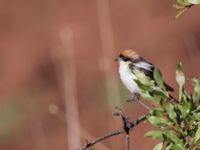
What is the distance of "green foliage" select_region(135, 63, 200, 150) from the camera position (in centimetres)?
196

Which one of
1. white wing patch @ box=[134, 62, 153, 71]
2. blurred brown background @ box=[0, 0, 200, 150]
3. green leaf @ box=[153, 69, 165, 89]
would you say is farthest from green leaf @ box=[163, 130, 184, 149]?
blurred brown background @ box=[0, 0, 200, 150]

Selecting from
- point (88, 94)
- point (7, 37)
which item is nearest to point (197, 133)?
point (88, 94)

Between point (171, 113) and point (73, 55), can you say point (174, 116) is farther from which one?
point (73, 55)

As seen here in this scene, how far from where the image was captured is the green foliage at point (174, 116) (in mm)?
1960

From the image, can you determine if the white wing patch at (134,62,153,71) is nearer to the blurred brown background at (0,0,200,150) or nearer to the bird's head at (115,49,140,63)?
the bird's head at (115,49,140,63)

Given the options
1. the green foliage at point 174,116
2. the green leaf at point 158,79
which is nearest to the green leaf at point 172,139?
the green foliage at point 174,116

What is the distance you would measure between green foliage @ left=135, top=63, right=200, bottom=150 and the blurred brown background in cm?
610

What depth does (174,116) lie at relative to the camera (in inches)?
77.6

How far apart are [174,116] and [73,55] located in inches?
338

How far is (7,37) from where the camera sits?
41.8 ft

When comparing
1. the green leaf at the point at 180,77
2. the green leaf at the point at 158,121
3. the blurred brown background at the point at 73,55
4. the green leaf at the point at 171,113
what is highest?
the green leaf at the point at 180,77

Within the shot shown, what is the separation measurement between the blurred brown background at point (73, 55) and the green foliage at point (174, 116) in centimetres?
610

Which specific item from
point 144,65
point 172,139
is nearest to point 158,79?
point 172,139

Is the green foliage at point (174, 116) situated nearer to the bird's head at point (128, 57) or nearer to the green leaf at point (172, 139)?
the green leaf at point (172, 139)
